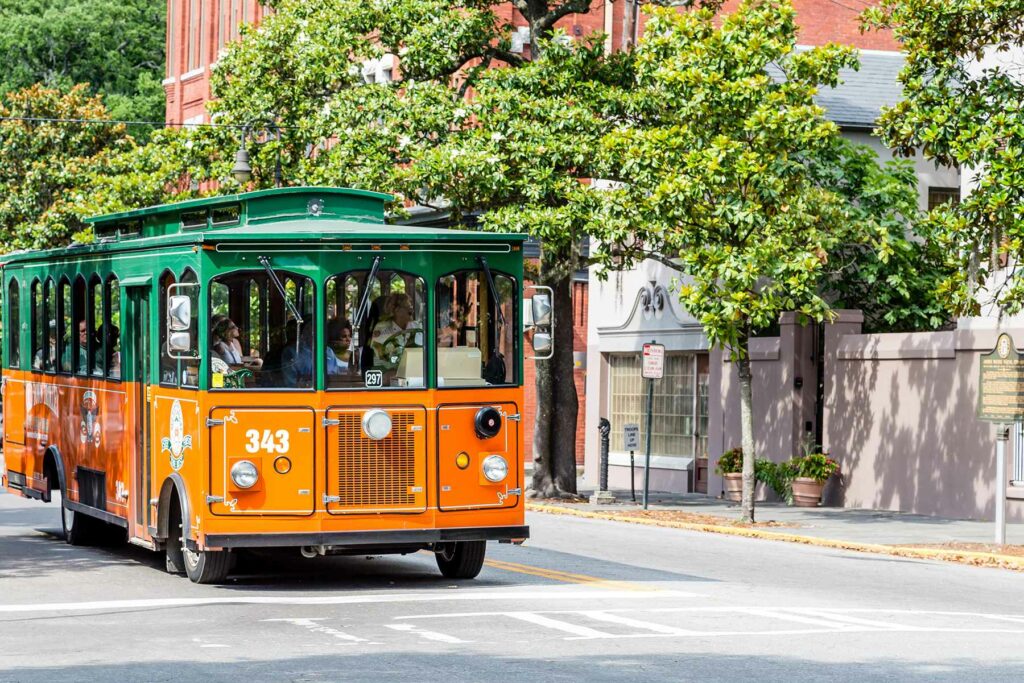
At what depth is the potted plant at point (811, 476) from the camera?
29547 millimetres

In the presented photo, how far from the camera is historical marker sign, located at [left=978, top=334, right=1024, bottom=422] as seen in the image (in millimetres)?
21812

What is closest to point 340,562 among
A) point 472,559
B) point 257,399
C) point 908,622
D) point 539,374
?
point 472,559

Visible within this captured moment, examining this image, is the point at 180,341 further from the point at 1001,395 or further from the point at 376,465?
the point at 1001,395

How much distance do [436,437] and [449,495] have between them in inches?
19.8

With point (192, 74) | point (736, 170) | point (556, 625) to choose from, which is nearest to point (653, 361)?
point (736, 170)

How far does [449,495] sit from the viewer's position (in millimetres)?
15242

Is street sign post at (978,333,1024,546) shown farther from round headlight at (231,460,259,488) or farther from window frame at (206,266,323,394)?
round headlight at (231,460,259,488)

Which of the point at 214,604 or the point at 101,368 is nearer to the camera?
the point at 214,604

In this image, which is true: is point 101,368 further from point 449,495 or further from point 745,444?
point 745,444

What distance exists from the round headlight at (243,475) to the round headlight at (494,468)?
1.96 meters

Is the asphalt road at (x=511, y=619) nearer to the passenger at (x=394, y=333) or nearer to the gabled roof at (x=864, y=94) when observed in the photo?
the passenger at (x=394, y=333)

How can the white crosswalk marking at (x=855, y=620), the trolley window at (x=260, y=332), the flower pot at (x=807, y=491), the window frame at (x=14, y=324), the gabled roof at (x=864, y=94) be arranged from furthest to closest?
the gabled roof at (x=864, y=94) < the flower pot at (x=807, y=491) < the window frame at (x=14, y=324) < the trolley window at (x=260, y=332) < the white crosswalk marking at (x=855, y=620)

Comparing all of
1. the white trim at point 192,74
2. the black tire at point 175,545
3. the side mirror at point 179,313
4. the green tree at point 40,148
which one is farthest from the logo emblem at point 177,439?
the white trim at point 192,74

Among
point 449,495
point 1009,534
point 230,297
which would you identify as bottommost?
point 1009,534
